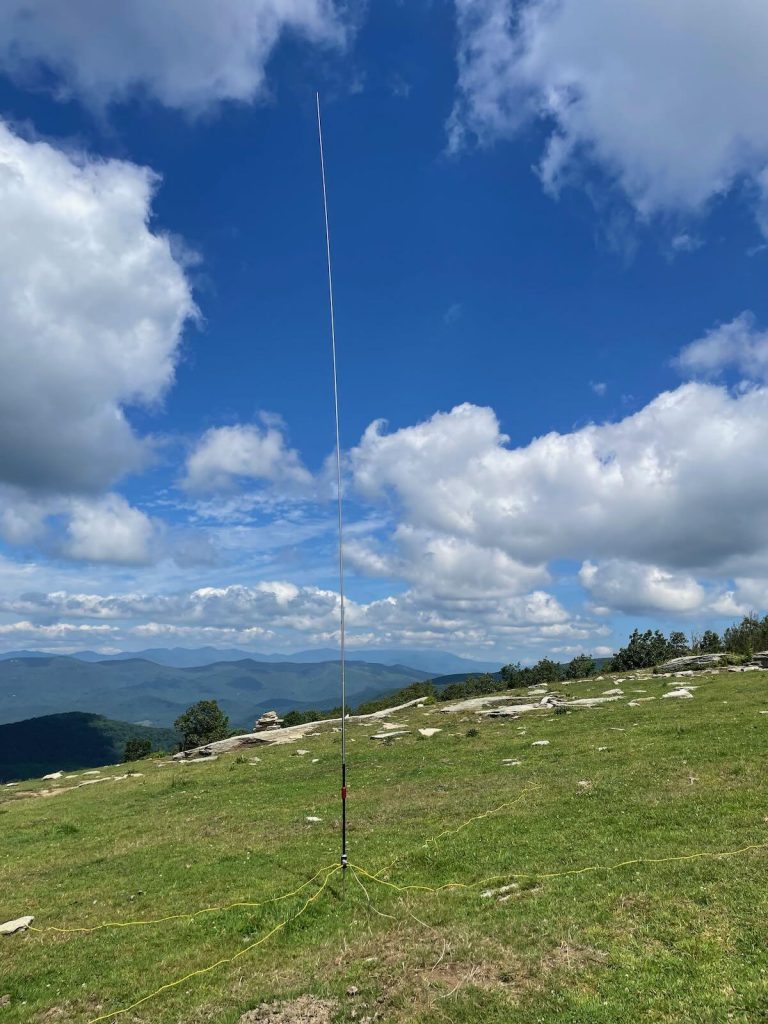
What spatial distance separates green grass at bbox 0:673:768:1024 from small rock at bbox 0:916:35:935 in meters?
0.87

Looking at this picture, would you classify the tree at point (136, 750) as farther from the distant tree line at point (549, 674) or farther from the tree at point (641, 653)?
the tree at point (641, 653)

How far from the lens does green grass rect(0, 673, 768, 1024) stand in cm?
1017

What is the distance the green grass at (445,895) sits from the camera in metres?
10.2

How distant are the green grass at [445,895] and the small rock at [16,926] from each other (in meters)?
0.87

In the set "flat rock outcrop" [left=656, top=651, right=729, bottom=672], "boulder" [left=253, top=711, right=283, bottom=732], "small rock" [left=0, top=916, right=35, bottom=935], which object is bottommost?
"boulder" [left=253, top=711, right=283, bottom=732]

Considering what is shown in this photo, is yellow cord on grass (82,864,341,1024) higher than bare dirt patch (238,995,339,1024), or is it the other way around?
bare dirt patch (238,995,339,1024)

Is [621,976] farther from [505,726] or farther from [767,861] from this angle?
[505,726]

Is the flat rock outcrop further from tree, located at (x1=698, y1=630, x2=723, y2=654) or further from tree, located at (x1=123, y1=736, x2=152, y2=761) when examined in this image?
tree, located at (x1=123, y1=736, x2=152, y2=761)

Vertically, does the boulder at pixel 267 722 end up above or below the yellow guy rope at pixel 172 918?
below

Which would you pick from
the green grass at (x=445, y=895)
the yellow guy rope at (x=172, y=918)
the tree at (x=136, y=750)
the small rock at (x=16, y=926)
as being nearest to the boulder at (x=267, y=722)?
the green grass at (x=445, y=895)

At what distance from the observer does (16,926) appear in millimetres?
16781

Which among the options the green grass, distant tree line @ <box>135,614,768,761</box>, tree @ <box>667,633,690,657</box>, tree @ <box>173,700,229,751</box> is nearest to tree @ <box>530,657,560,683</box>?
distant tree line @ <box>135,614,768,761</box>

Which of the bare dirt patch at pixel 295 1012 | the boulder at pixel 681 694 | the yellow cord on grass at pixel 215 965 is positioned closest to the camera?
the bare dirt patch at pixel 295 1012

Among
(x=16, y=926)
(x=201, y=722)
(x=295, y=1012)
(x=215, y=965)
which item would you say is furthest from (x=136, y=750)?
(x=295, y=1012)
